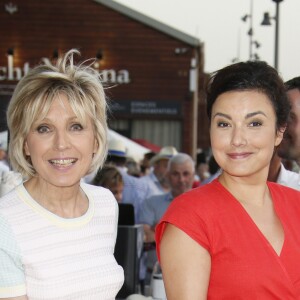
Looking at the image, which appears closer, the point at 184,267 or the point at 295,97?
the point at 184,267

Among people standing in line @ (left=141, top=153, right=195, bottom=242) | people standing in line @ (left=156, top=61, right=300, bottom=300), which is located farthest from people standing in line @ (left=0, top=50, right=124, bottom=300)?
people standing in line @ (left=141, top=153, right=195, bottom=242)

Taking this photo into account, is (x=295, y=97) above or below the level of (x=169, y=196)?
above

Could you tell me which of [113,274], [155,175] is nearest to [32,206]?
[113,274]

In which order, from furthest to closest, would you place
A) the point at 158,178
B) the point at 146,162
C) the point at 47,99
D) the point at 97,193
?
the point at 146,162 → the point at 158,178 → the point at 97,193 → the point at 47,99

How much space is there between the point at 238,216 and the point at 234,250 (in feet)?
0.47

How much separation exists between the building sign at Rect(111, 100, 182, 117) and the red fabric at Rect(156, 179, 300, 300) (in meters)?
21.9

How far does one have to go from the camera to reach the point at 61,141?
2.67 meters

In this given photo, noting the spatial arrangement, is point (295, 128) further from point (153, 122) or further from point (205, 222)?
point (153, 122)

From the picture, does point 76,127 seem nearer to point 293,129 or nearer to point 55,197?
point 55,197

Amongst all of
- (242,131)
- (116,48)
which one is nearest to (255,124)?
(242,131)

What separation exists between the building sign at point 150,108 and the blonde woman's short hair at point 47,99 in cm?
2147

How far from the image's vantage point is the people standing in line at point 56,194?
2525mm

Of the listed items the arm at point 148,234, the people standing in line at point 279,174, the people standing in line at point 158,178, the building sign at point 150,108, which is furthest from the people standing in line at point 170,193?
the building sign at point 150,108

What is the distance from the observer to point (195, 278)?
2252 millimetres
